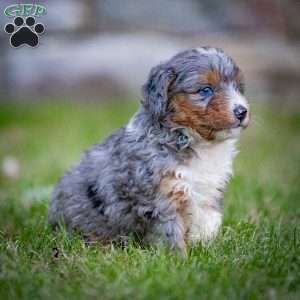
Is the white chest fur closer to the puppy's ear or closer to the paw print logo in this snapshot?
the puppy's ear

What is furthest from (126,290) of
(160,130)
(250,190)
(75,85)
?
(75,85)

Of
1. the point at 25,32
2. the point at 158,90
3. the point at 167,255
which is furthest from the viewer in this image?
the point at 25,32

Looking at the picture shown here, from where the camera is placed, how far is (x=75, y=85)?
38.5ft

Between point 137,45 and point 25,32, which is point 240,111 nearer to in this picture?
point 25,32

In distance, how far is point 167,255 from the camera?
4.83m

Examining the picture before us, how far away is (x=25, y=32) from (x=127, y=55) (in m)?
6.18

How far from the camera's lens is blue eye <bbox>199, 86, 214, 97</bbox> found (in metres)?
5.02

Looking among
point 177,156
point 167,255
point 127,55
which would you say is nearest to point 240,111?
point 177,156

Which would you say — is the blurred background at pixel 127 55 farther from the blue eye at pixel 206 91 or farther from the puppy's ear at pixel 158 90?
the blue eye at pixel 206 91

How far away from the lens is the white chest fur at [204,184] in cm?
509

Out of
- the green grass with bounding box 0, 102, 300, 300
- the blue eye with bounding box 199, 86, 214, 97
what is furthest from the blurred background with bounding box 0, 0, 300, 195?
the blue eye with bounding box 199, 86, 214, 97

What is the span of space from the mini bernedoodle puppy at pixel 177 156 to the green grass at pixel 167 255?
0.21 metres

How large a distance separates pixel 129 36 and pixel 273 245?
7480 mm

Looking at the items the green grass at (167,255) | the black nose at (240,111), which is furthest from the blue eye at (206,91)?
the green grass at (167,255)
